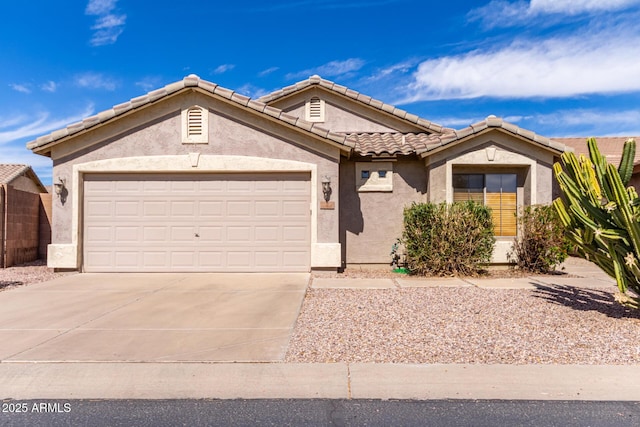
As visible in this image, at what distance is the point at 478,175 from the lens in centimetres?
1245

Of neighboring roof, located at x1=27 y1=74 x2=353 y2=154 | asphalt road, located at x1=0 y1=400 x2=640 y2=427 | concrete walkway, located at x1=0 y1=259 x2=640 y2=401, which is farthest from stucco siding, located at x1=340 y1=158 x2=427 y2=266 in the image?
asphalt road, located at x1=0 y1=400 x2=640 y2=427

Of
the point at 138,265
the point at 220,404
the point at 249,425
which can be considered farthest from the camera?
the point at 138,265

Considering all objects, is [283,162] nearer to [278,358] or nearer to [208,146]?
[208,146]

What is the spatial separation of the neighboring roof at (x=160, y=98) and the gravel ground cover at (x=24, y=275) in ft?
10.2

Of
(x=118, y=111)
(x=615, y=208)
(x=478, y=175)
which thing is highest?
(x=118, y=111)

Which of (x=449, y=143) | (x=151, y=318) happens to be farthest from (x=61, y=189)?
(x=449, y=143)

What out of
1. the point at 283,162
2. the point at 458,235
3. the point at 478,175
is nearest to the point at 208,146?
the point at 283,162

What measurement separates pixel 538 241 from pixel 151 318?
29.7ft

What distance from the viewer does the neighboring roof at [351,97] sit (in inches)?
588

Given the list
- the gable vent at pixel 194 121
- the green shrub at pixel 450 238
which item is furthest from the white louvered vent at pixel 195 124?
the green shrub at pixel 450 238

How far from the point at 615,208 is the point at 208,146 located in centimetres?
867

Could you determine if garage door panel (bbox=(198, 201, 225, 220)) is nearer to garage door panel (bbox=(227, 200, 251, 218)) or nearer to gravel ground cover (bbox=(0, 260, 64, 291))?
garage door panel (bbox=(227, 200, 251, 218))

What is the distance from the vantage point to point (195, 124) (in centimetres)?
1127

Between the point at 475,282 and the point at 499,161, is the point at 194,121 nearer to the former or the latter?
the point at 475,282
